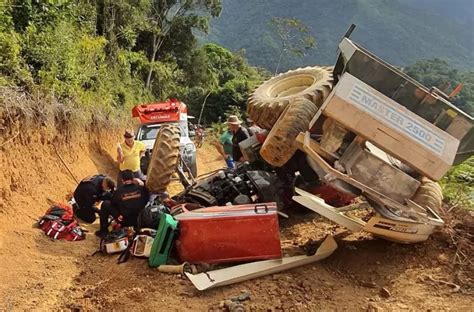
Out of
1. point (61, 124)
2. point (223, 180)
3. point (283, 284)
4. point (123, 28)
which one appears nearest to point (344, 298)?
point (283, 284)

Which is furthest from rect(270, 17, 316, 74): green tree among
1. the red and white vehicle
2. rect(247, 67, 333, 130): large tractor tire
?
rect(247, 67, 333, 130): large tractor tire

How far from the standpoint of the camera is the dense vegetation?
934cm

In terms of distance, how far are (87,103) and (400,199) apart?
339 inches

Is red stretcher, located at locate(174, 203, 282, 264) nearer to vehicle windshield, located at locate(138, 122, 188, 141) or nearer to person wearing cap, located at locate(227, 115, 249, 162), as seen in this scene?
person wearing cap, located at locate(227, 115, 249, 162)

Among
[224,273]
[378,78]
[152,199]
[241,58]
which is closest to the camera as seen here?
[224,273]

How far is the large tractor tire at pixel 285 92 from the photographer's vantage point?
6.83 meters

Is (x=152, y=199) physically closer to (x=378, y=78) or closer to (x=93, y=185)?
(x=93, y=185)

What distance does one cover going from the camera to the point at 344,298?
4.77m

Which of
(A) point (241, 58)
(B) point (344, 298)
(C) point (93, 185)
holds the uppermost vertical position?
(B) point (344, 298)

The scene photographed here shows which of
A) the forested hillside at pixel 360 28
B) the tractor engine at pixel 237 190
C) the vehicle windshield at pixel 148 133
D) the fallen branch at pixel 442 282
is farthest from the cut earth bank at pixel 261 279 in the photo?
the forested hillside at pixel 360 28

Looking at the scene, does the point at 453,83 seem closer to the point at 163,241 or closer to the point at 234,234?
the point at 234,234

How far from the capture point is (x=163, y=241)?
5547mm

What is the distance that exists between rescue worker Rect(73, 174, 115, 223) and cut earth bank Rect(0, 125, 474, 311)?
2.21 ft

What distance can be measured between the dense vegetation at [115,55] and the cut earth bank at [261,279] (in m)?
2.68
